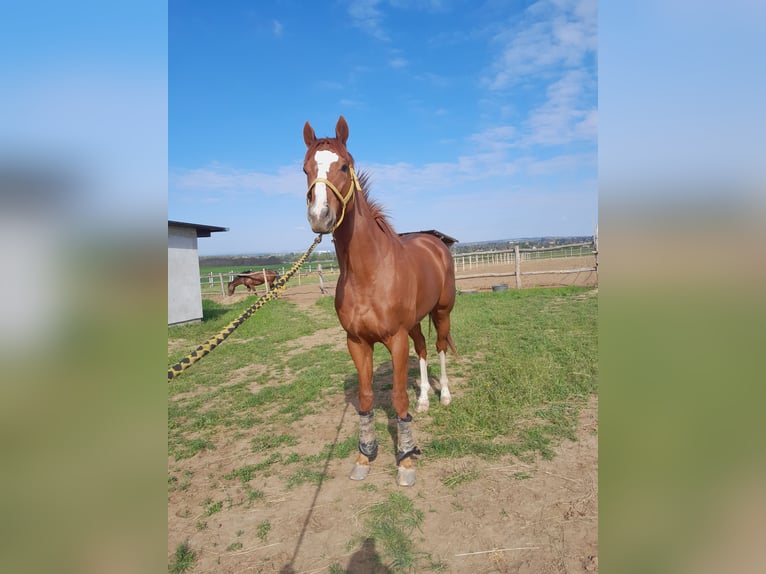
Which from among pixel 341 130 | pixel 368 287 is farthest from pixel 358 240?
pixel 341 130

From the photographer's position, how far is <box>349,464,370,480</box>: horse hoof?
3.00 m

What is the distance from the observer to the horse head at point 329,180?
2225mm

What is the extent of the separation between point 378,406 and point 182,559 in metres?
2.48

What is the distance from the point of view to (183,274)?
11172 mm

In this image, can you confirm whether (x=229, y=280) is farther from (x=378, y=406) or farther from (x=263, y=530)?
(x=263, y=530)

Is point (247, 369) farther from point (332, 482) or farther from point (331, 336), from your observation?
point (332, 482)

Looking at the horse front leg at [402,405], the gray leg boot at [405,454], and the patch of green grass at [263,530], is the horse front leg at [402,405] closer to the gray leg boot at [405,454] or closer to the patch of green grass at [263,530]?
the gray leg boot at [405,454]

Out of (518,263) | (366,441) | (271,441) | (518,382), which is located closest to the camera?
(366,441)

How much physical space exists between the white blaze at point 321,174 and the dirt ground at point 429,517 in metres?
2.13

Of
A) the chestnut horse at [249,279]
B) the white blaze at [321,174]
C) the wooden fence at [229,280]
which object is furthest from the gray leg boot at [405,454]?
the chestnut horse at [249,279]

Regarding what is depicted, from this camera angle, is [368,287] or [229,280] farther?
[229,280]
